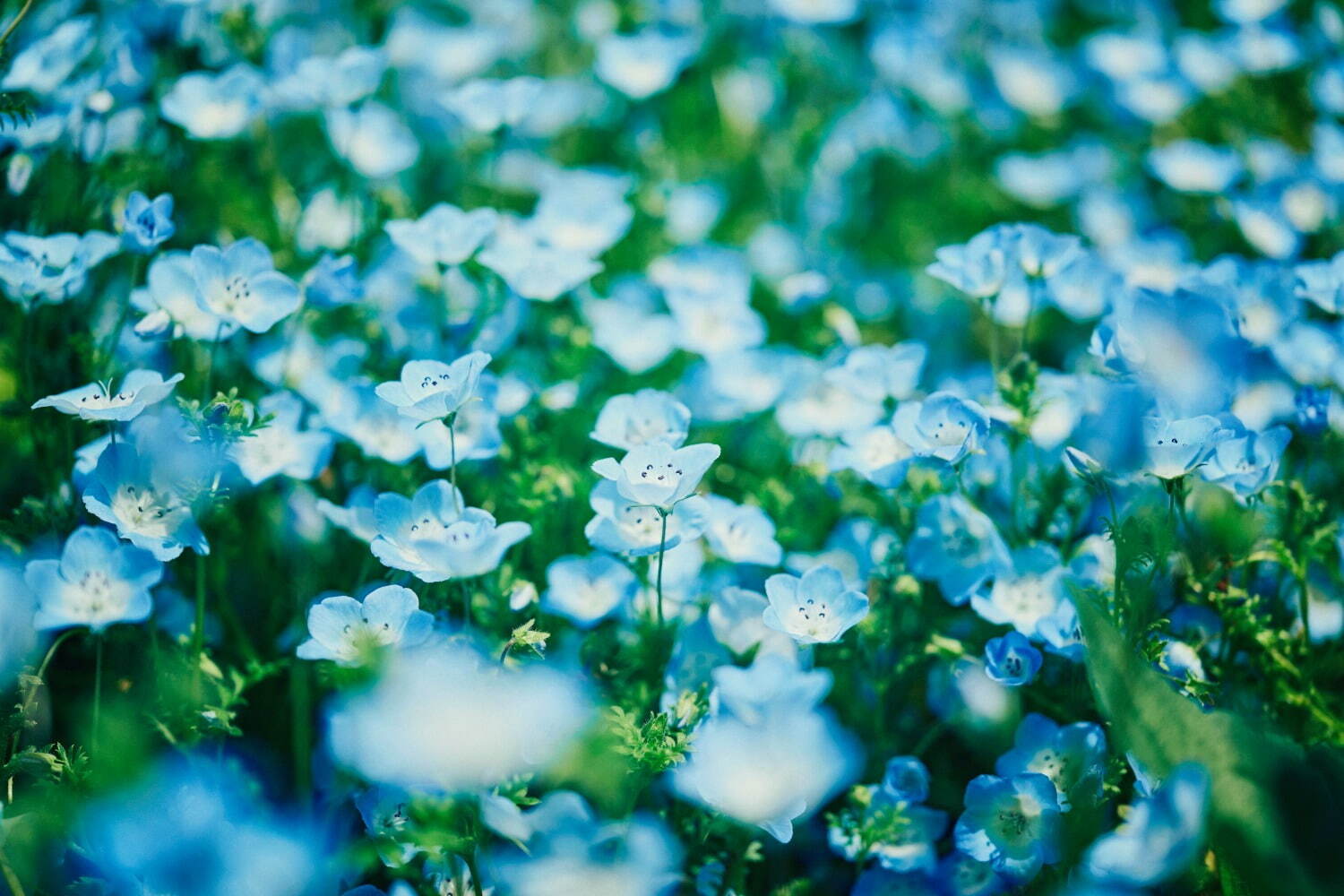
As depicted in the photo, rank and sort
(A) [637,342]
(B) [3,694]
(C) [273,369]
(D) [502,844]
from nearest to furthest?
(B) [3,694] < (D) [502,844] < (C) [273,369] < (A) [637,342]

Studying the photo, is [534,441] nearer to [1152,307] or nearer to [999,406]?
[999,406]

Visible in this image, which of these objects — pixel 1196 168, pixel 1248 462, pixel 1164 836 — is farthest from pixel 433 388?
pixel 1196 168

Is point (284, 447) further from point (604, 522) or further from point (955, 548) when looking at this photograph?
point (955, 548)

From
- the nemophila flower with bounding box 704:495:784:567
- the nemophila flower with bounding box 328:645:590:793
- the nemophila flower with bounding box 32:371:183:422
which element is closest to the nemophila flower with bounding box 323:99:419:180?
the nemophila flower with bounding box 32:371:183:422

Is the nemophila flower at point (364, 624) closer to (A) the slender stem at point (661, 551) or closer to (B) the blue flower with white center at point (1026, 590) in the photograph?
(A) the slender stem at point (661, 551)

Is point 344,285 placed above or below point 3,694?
above

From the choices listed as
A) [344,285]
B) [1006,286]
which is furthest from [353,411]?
[1006,286]

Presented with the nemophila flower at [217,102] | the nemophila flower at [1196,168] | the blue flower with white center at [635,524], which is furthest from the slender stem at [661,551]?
the nemophila flower at [1196,168]
